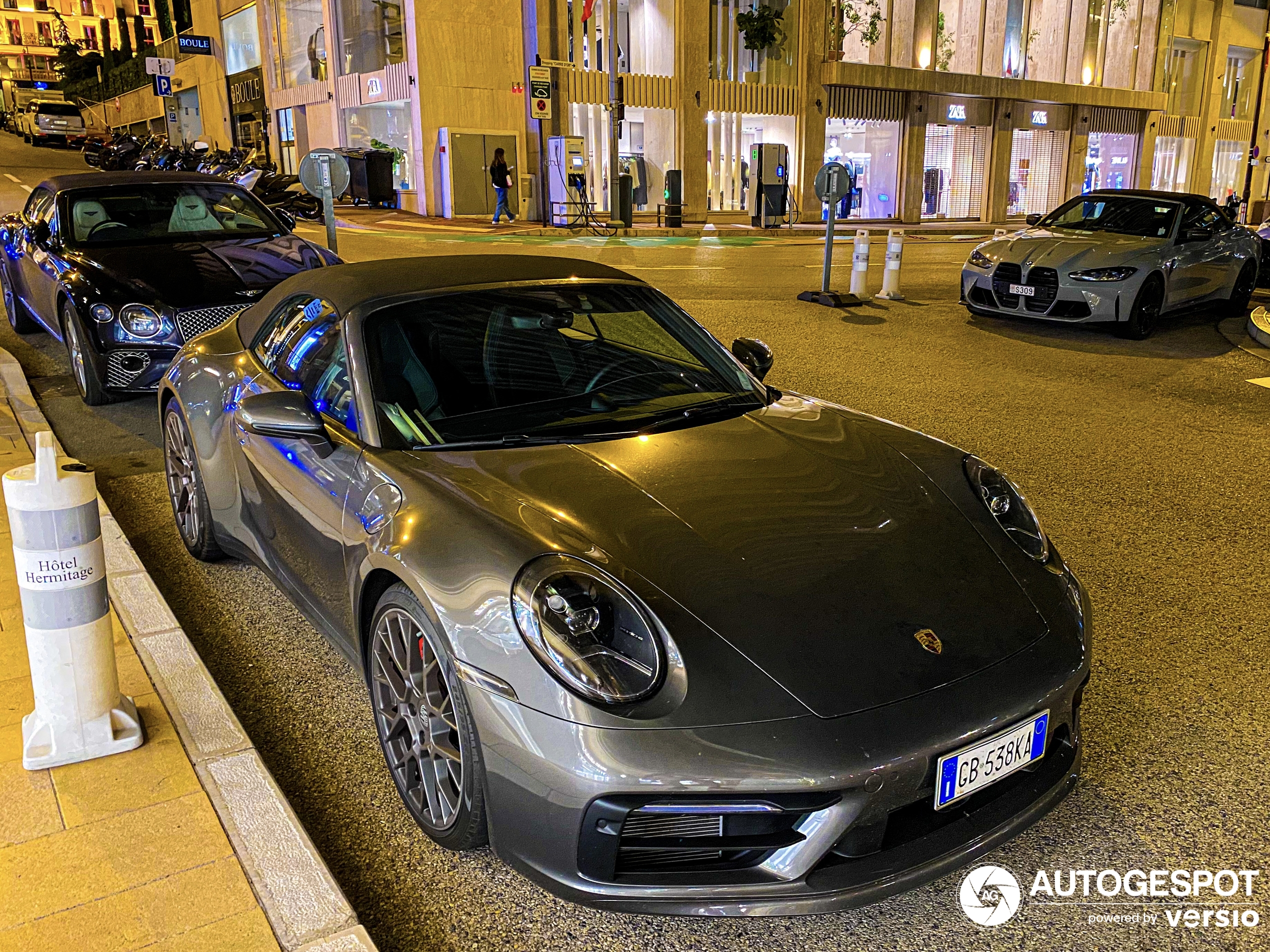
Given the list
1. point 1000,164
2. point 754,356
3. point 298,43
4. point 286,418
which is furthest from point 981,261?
point 298,43

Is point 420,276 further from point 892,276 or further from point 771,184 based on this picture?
point 771,184

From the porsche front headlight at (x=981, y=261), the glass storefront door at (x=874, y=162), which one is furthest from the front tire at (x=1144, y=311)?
the glass storefront door at (x=874, y=162)

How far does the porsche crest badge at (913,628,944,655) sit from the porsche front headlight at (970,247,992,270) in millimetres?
9759

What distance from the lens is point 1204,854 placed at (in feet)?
9.02

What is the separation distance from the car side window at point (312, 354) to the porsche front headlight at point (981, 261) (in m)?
9.14

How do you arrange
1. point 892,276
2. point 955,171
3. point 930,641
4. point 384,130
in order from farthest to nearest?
point 955,171 → point 384,130 → point 892,276 → point 930,641

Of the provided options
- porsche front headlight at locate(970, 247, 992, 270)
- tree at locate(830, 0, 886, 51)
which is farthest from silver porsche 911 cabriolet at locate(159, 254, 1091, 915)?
tree at locate(830, 0, 886, 51)

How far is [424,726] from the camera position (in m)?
2.68

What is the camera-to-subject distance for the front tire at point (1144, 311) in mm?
10617

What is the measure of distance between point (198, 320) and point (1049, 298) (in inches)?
330

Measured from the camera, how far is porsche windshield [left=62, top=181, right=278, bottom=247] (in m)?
7.91

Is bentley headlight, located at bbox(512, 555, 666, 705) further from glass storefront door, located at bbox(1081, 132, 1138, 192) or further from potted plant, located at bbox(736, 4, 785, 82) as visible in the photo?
glass storefront door, located at bbox(1081, 132, 1138, 192)

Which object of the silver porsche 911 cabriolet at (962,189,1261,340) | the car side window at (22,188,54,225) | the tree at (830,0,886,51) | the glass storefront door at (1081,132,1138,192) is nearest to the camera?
the car side window at (22,188,54,225)

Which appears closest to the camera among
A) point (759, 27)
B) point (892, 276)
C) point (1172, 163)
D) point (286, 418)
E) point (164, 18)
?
point (286, 418)
